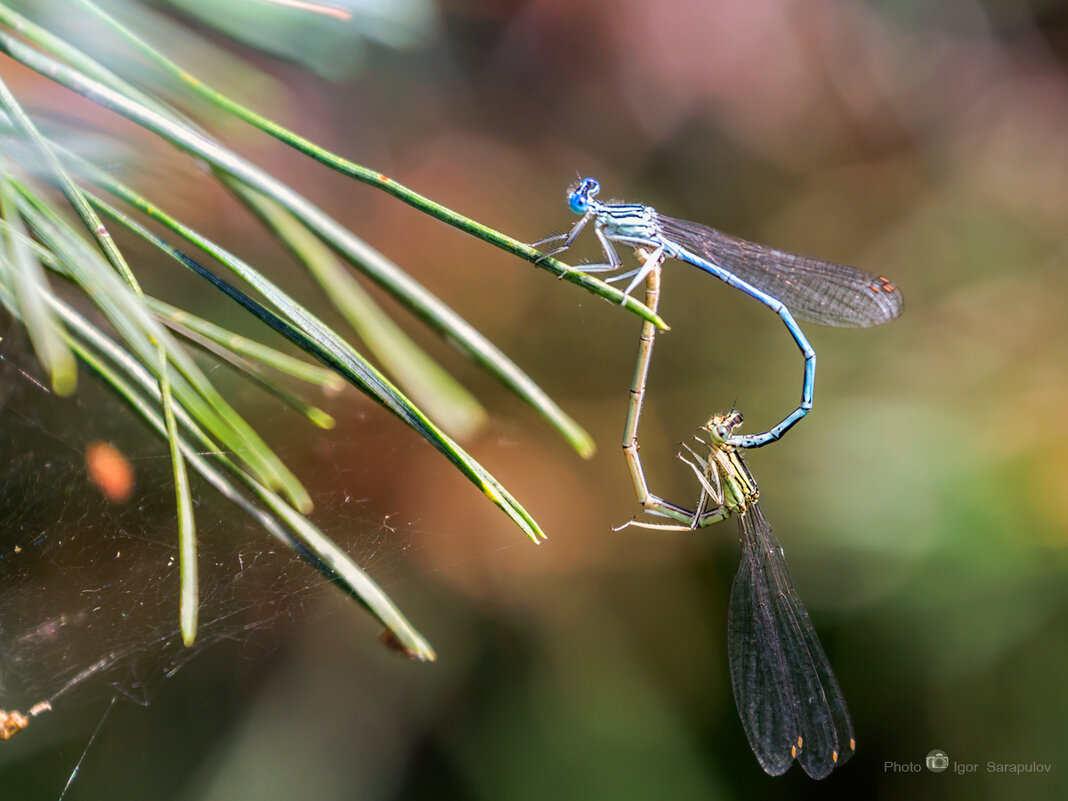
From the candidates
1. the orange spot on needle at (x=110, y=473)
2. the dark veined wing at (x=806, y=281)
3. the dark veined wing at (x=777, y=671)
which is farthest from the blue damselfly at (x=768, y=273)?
the orange spot on needle at (x=110, y=473)

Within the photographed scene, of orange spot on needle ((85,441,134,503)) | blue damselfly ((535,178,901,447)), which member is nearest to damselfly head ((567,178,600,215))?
blue damselfly ((535,178,901,447))

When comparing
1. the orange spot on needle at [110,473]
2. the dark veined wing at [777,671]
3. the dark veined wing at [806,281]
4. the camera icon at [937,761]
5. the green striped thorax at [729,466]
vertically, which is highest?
the dark veined wing at [806,281]

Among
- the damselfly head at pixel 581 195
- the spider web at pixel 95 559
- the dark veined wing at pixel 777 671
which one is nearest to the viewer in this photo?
the spider web at pixel 95 559

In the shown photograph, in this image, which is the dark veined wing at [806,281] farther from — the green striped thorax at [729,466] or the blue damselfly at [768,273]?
the green striped thorax at [729,466]

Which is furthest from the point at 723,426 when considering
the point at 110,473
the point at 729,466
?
the point at 110,473

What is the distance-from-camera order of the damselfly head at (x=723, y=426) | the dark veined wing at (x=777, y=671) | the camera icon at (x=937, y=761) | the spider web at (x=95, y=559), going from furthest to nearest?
1. the camera icon at (x=937, y=761)
2. the damselfly head at (x=723, y=426)
3. the dark veined wing at (x=777, y=671)
4. the spider web at (x=95, y=559)

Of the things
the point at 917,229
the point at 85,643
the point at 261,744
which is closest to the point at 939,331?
the point at 917,229

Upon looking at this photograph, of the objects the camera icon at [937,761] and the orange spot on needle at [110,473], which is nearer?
the orange spot on needle at [110,473]
